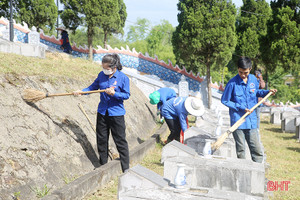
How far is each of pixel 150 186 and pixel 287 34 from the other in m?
18.1

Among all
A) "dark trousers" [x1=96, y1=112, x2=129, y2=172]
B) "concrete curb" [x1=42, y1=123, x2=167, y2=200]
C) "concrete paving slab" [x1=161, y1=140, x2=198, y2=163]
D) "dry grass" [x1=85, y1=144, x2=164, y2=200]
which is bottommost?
"dry grass" [x1=85, y1=144, x2=164, y2=200]

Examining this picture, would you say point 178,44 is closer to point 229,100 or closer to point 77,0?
point 77,0

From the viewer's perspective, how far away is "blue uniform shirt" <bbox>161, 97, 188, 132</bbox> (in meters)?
7.38

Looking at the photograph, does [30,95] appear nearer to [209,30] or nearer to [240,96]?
[240,96]

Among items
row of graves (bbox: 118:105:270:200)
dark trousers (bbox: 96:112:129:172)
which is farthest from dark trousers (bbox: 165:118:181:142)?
dark trousers (bbox: 96:112:129:172)

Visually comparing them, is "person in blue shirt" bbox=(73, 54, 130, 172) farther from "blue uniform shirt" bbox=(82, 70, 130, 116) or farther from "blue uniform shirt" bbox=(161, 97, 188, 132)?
"blue uniform shirt" bbox=(161, 97, 188, 132)

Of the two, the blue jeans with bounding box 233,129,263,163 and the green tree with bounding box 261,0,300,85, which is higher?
the green tree with bounding box 261,0,300,85

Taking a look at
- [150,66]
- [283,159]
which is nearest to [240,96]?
[283,159]

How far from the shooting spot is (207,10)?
18.2 m

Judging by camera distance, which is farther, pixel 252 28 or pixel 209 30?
pixel 252 28

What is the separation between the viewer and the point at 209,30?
17.6 metres

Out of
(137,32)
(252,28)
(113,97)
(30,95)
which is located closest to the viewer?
(113,97)

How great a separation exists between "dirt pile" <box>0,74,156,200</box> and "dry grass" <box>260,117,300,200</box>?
3.22 m

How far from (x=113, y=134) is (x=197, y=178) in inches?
60.8
